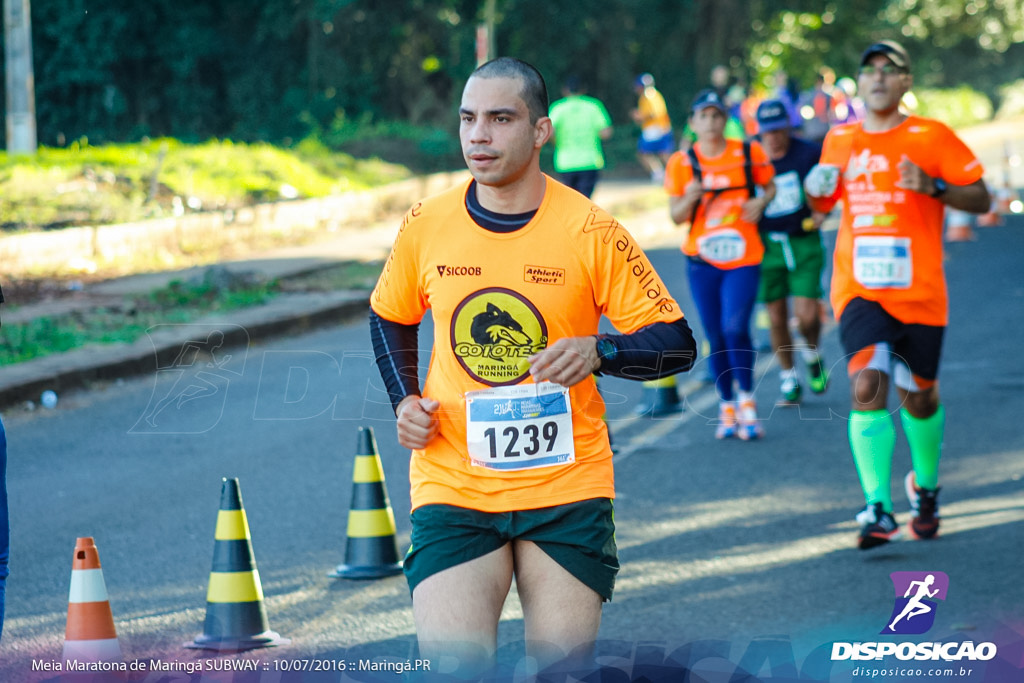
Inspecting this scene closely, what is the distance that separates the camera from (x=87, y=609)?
4820 millimetres

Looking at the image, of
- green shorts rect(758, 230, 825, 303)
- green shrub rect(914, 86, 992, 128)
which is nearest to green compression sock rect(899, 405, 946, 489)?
green shorts rect(758, 230, 825, 303)

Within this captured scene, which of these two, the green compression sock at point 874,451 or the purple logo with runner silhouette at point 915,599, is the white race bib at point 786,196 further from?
the purple logo with runner silhouette at point 915,599

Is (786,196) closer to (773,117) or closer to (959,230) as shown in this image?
(773,117)

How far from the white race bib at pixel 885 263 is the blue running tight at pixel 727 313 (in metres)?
2.34

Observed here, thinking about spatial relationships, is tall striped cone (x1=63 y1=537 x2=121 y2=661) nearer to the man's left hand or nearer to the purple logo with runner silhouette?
the man's left hand

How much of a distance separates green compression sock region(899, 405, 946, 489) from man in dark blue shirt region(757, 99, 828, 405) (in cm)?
276

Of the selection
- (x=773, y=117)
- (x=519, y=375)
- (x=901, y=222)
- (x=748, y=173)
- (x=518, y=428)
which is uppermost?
(x=773, y=117)

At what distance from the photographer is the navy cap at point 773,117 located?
9438 millimetres

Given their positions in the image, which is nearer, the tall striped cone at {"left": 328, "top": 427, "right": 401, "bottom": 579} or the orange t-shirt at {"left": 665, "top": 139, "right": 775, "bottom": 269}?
the tall striped cone at {"left": 328, "top": 427, "right": 401, "bottom": 579}

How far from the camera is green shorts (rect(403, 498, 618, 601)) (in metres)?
3.56

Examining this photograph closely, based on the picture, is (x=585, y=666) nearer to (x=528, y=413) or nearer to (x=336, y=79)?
(x=528, y=413)

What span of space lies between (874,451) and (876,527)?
344 millimetres

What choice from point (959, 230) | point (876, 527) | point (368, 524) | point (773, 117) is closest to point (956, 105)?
point (959, 230)

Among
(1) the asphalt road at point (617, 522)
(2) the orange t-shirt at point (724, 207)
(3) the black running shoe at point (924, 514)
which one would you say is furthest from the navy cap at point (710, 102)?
(3) the black running shoe at point (924, 514)
